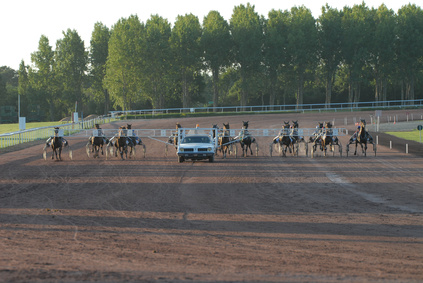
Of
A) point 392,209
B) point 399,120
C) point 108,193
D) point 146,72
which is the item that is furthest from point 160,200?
point 146,72

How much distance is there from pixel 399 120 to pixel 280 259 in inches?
2184

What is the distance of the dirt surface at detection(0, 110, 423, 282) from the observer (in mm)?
7680

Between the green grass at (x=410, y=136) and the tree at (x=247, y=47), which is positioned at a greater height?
the tree at (x=247, y=47)

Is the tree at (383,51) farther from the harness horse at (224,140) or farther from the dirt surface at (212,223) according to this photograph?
the dirt surface at (212,223)

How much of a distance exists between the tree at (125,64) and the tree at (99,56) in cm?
1643

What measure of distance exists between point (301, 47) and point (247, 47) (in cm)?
915

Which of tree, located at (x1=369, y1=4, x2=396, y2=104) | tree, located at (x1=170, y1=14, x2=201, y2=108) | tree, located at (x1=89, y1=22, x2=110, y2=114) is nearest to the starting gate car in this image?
tree, located at (x1=170, y1=14, x2=201, y2=108)

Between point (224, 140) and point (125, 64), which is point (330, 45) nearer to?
point (125, 64)

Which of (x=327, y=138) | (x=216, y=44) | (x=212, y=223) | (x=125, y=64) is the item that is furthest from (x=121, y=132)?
(x=216, y=44)

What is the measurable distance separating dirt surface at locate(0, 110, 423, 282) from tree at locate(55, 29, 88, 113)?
82.3 m

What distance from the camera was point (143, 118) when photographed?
69.9m

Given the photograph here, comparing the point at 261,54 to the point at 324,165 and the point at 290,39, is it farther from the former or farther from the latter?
the point at 324,165

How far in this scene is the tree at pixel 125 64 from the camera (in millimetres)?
88062

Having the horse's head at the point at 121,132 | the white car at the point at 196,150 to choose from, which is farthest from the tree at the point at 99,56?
the white car at the point at 196,150
